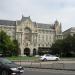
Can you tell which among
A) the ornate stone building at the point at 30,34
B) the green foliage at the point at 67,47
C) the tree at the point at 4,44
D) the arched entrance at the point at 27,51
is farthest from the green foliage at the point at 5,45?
the arched entrance at the point at 27,51

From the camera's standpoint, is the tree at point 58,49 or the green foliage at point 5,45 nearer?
the green foliage at point 5,45

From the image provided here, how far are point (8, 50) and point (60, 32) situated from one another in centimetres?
7321

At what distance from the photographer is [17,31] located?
176m

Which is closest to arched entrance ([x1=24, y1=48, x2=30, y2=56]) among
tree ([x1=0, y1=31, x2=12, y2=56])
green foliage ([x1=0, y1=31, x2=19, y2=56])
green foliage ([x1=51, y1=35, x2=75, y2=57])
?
green foliage ([x1=51, y1=35, x2=75, y2=57])

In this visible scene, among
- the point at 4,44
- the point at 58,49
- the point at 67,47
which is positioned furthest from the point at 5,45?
the point at 67,47

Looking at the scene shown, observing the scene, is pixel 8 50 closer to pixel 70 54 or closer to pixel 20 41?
pixel 70 54

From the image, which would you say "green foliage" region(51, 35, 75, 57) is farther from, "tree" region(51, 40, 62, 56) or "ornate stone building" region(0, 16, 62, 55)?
"ornate stone building" region(0, 16, 62, 55)

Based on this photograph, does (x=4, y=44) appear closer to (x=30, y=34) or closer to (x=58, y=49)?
(x=58, y=49)

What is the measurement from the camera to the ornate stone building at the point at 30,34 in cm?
17425

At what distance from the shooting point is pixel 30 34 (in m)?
179

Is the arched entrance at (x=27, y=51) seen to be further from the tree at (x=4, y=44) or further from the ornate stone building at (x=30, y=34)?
the tree at (x=4, y=44)

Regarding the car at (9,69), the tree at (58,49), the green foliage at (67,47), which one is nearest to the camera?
the car at (9,69)

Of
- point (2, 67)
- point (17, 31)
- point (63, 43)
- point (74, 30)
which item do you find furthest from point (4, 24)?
point (2, 67)

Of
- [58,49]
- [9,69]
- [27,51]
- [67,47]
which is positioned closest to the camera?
[9,69]
